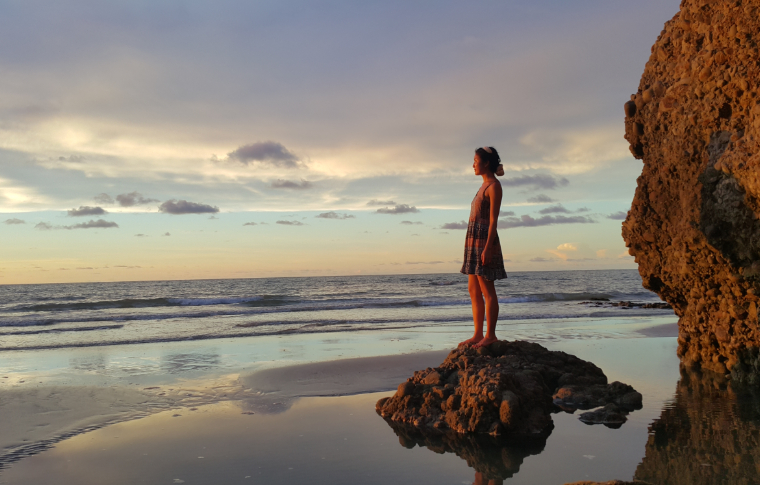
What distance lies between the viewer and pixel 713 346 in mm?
5820

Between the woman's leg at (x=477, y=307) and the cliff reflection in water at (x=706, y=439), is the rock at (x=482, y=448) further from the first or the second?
the woman's leg at (x=477, y=307)

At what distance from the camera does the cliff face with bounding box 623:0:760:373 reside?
15.6ft

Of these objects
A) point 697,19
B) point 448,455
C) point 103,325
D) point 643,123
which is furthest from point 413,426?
point 103,325

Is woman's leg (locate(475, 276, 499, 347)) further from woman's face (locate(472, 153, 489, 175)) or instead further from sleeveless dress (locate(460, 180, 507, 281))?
woman's face (locate(472, 153, 489, 175))

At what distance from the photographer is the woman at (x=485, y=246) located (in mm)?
5145

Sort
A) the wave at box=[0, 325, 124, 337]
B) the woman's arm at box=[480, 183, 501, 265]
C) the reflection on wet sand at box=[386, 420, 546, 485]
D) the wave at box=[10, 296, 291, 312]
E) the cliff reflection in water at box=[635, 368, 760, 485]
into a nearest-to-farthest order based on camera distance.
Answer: the cliff reflection in water at box=[635, 368, 760, 485]
the reflection on wet sand at box=[386, 420, 546, 485]
the woman's arm at box=[480, 183, 501, 265]
the wave at box=[0, 325, 124, 337]
the wave at box=[10, 296, 291, 312]

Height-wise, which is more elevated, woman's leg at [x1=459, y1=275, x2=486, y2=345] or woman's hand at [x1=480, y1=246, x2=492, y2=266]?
woman's hand at [x1=480, y1=246, x2=492, y2=266]

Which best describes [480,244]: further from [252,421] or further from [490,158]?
[252,421]

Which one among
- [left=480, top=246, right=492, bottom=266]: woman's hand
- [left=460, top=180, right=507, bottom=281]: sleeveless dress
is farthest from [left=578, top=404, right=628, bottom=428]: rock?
[left=480, top=246, right=492, bottom=266]: woman's hand

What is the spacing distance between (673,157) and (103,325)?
653 inches

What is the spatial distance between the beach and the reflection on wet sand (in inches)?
1.8

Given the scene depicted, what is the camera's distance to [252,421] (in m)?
4.41

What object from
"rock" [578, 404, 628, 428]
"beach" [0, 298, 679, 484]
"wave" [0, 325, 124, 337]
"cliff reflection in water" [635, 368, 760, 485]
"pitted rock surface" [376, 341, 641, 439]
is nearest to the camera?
"cliff reflection in water" [635, 368, 760, 485]

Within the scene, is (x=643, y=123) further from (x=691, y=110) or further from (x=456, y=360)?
(x=456, y=360)
